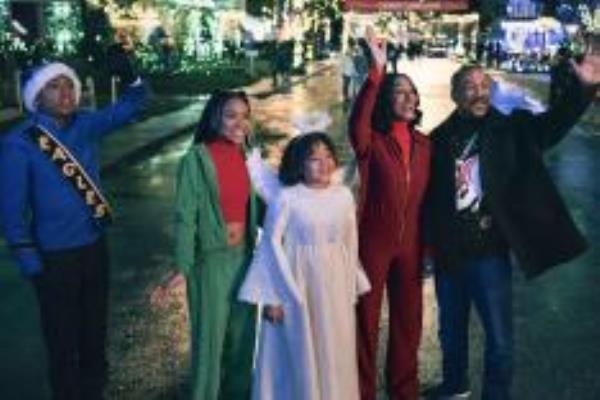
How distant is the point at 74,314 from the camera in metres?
5.48

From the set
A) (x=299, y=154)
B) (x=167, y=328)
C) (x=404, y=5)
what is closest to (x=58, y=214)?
(x=299, y=154)

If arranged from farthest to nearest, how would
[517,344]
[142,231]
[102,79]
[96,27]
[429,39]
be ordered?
[429,39], [96,27], [102,79], [142,231], [517,344]

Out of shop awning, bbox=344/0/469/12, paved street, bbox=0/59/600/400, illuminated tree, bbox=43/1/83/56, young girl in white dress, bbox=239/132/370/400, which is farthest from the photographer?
illuminated tree, bbox=43/1/83/56

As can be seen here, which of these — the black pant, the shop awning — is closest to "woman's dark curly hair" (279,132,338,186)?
the black pant

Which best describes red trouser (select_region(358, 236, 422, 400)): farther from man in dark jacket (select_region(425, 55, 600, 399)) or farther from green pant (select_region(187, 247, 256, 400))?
green pant (select_region(187, 247, 256, 400))

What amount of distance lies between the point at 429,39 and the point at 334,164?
12805cm

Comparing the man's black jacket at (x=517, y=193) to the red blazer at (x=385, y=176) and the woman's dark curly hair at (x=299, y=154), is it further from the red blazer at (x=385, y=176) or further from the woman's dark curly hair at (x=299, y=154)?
the woman's dark curly hair at (x=299, y=154)

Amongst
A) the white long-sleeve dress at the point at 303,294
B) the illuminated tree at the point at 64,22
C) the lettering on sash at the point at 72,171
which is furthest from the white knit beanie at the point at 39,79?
the illuminated tree at the point at 64,22

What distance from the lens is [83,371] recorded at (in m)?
5.71

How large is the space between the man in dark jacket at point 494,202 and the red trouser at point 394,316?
0.56 ft

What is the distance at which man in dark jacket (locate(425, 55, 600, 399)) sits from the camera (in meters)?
5.48

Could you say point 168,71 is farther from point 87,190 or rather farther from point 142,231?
point 87,190

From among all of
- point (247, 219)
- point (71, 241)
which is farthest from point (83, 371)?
point (247, 219)

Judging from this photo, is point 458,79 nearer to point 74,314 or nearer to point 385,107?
point 385,107
